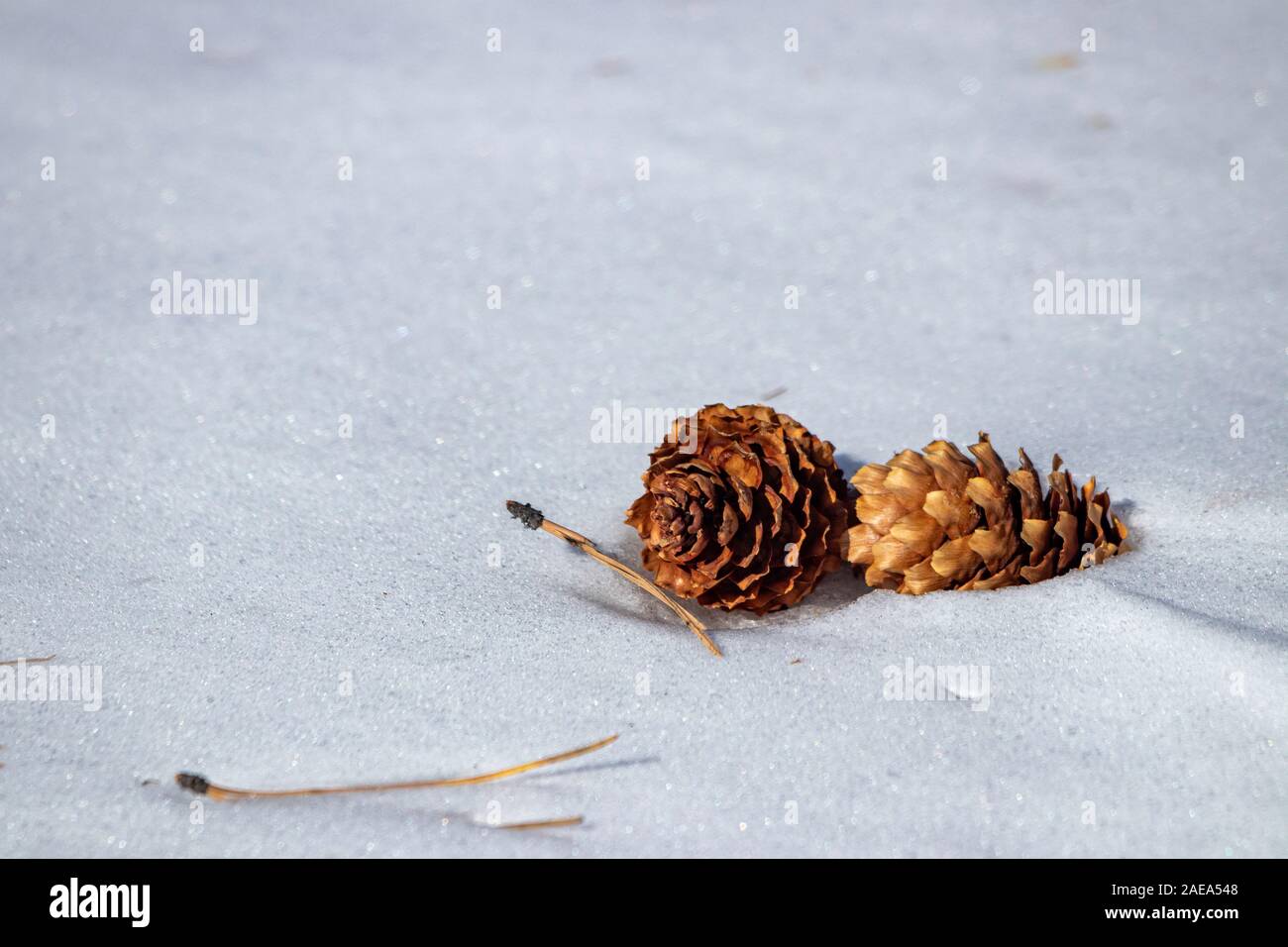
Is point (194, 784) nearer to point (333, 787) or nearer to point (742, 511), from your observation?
point (333, 787)

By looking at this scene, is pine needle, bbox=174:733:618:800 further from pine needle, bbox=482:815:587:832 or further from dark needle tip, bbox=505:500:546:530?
dark needle tip, bbox=505:500:546:530

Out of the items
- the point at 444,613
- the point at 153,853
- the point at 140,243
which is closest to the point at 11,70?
the point at 140,243

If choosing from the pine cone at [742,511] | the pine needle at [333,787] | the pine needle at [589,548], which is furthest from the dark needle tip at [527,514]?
the pine needle at [333,787]

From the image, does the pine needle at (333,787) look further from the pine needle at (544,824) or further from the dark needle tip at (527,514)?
the dark needle tip at (527,514)

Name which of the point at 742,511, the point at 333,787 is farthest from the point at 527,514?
the point at 333,787

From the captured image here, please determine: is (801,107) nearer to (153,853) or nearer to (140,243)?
(140,243)

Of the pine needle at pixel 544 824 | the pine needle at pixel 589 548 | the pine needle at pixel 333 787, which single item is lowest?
the pine needle at pixel 544 824
